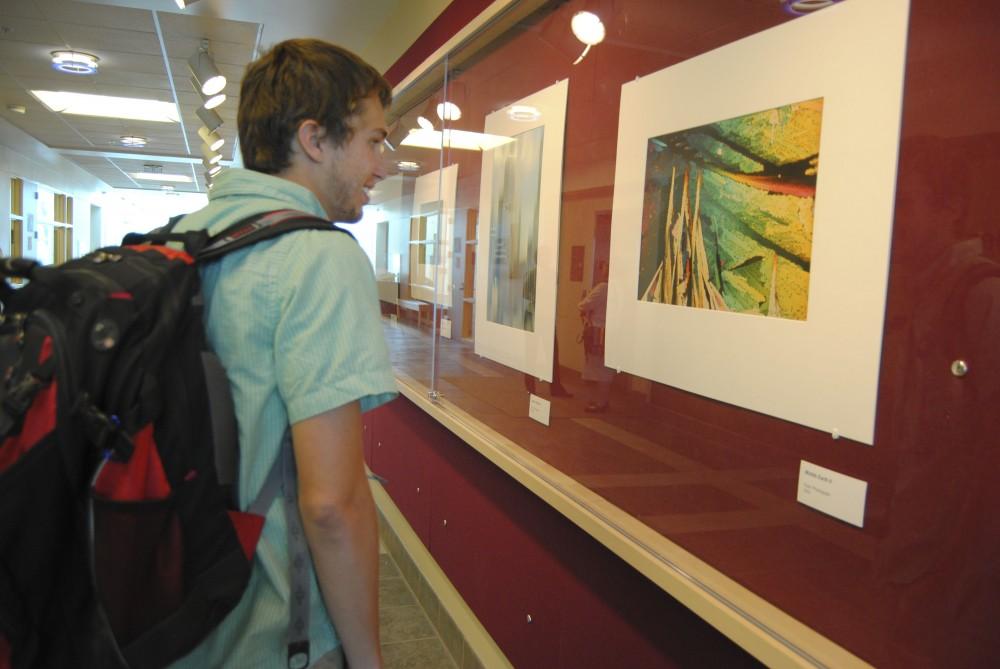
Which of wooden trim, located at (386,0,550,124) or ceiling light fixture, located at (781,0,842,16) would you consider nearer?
ceiling light fixture, located at (781,0,842,16)

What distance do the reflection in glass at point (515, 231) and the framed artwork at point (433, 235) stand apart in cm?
66

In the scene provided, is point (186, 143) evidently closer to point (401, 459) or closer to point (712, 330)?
point (401, 459)

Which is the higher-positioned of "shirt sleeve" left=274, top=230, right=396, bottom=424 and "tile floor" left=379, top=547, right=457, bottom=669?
"shirt sleeve" left=274, top=230, right=396, bottom=424

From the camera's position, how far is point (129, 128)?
34.0 ft

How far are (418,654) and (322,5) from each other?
4.19 metres

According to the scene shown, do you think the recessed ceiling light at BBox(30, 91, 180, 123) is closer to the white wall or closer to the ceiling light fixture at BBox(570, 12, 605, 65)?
the white wall

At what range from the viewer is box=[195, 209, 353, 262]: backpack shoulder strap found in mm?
1070

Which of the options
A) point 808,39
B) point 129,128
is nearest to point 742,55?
point 808,39

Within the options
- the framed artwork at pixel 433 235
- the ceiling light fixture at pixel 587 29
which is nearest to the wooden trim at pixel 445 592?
the framed artwork at pixel 433 235

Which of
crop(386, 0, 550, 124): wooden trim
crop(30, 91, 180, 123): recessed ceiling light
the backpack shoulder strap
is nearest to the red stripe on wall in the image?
crop(386, 0, 550, 124): wooden trim

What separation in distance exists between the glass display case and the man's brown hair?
0.83 m

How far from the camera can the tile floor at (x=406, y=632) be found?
3312 millimetres

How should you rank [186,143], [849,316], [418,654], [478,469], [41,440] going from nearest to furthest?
[41,440] < [849,316] < [478,469] < [418,654] < [186,143]

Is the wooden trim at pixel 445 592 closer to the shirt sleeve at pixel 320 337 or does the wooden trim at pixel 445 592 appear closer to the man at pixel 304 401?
the man at pixel 304 401
